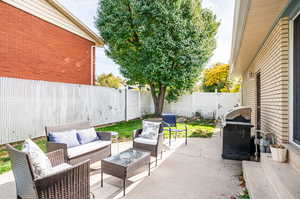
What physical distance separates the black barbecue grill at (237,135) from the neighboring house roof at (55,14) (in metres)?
8.98

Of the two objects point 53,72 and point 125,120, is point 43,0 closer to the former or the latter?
point 53,72

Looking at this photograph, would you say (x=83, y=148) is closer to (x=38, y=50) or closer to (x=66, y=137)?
(x=66, y=137)

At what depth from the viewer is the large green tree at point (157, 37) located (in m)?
8.41

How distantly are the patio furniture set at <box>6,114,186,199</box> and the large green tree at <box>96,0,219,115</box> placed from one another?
5.08m

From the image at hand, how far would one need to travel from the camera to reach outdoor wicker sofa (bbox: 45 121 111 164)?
317 centimetres

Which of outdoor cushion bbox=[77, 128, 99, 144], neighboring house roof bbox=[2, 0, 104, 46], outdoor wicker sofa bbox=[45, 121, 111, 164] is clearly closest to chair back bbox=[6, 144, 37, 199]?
outdoor wicker sofa bbox=[45, 121, 111, 164]

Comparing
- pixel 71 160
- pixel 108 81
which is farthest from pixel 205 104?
pixel 108 81

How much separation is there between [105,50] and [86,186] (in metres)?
9.96

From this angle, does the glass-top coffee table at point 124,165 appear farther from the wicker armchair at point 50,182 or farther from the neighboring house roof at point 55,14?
the neighboring house roof at point 55,14

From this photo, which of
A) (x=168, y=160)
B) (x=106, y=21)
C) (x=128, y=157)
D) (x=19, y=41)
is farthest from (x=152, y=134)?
(x=106, y=21)

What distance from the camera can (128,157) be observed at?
3.06 meters

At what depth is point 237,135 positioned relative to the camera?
4172 mm

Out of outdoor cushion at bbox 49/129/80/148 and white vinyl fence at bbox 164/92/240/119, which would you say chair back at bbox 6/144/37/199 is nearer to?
outdoor cushion at bbox 49/129/80/148

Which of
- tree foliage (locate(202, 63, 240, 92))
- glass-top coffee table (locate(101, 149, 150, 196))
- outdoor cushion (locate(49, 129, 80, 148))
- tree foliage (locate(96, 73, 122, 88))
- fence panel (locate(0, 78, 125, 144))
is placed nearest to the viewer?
glass-top coffee table (locate(101, 149, 150, 196))
